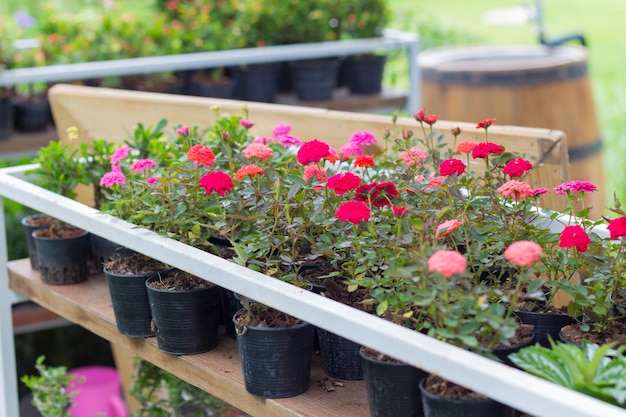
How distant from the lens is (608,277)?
130cm

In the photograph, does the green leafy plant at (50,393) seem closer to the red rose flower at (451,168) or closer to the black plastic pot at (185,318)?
the black plastic pot at (185,318)

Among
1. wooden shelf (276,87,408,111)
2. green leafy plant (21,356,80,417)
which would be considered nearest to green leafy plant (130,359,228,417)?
green leafy plant (21,356,80,417)

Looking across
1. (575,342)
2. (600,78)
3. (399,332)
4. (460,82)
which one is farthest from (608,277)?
(600,78)

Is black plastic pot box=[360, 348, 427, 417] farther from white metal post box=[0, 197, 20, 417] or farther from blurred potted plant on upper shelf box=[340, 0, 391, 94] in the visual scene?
blurred potted plant on upper shelf box=[340, 0, 391, 94]

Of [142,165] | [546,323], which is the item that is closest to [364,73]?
[142,165]

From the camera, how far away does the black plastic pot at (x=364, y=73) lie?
13.0ft

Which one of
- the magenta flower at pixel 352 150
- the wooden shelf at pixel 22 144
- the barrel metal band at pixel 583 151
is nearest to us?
the magenta flower at pixel 352 150

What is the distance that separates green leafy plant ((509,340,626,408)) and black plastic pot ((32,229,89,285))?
44.5 inches

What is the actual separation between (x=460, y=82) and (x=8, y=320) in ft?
6.41

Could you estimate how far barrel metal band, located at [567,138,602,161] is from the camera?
11.0ft

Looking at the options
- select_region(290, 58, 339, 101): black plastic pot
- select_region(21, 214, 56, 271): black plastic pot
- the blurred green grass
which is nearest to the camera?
select_region(21, 214, 56, 271): black plastic pot

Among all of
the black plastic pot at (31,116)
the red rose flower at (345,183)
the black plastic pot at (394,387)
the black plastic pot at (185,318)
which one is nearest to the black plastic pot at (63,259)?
the black plastic pot at (185,318)

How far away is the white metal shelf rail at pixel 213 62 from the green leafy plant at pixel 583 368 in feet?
7.64

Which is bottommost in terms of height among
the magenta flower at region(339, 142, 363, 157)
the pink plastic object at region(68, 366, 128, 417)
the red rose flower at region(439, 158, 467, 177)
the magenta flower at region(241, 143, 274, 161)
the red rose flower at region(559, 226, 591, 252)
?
the pink plastic object at region(68, 366, 128, 417)
